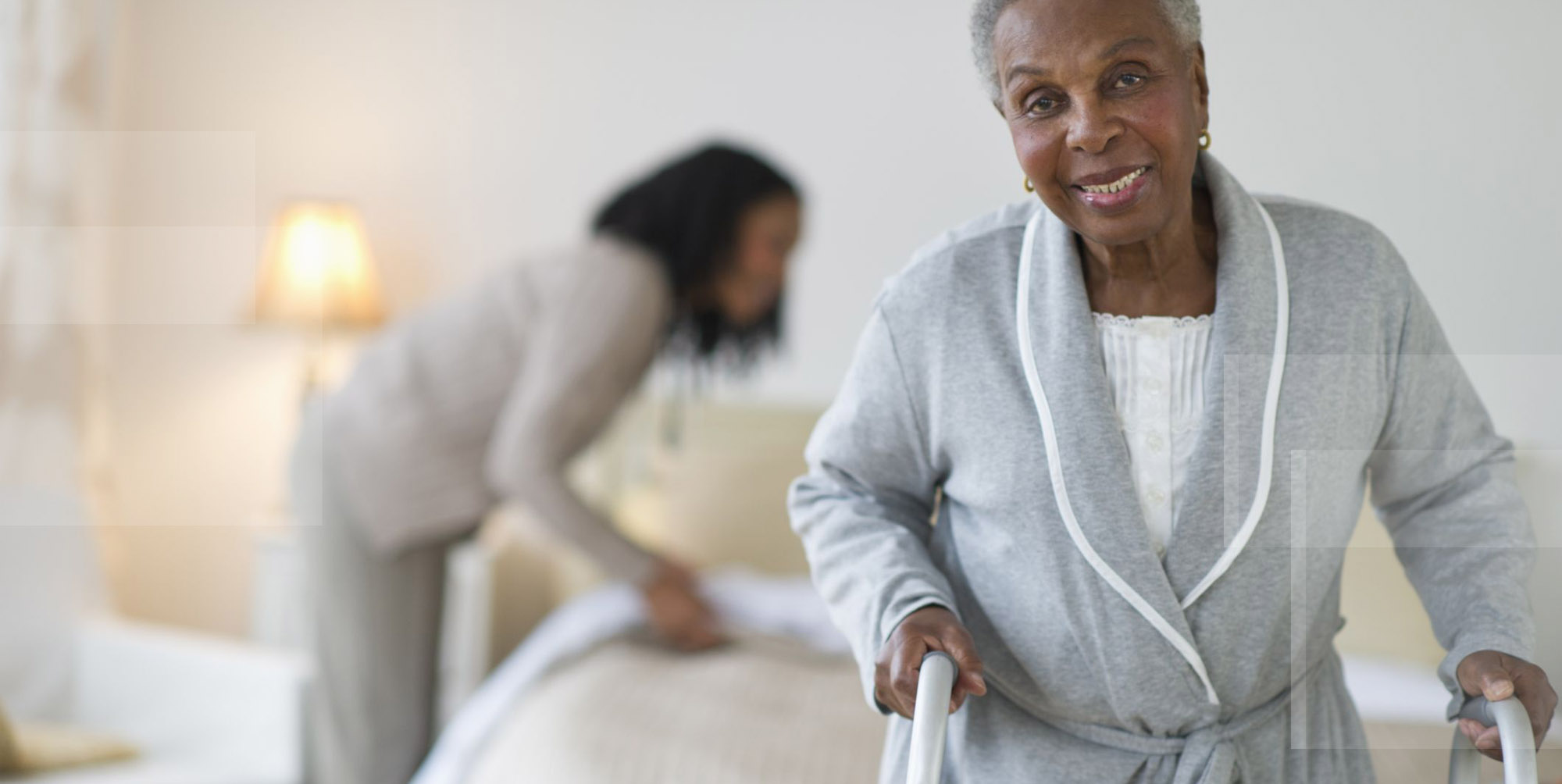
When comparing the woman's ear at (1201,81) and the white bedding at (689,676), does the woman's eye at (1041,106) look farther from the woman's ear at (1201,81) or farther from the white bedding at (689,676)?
the white bedding at (689,676)

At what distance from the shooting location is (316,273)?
9.01ft

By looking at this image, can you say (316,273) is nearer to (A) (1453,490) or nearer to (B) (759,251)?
(B) (759,251)

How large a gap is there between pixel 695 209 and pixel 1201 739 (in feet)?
4.21

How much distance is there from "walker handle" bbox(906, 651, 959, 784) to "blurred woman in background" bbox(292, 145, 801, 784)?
1134mm

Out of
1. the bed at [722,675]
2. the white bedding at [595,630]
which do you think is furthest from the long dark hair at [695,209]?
the white bedding at [595,630]

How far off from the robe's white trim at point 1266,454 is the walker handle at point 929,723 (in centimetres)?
15

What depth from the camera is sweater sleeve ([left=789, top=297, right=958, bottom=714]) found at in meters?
0.78

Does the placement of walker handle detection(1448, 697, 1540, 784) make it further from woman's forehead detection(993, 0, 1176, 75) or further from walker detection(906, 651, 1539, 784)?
woman's forehead detection(993, 0, 1176, 75)

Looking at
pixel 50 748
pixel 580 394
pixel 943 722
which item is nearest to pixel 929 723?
pixel 943 722

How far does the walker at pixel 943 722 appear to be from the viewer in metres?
0.66

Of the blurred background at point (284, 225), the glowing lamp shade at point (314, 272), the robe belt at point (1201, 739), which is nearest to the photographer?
the robe belt at point (1201, 739)

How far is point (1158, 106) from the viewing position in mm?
693

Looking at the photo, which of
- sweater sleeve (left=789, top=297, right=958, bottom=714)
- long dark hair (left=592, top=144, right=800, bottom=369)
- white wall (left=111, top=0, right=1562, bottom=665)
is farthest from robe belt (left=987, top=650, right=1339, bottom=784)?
white wall (left=111, top=0, right=1562, bottom=665)

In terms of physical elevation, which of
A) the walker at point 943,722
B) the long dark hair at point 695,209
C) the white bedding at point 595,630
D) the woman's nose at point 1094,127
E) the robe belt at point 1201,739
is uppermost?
the woman's nose at point 1094,127
